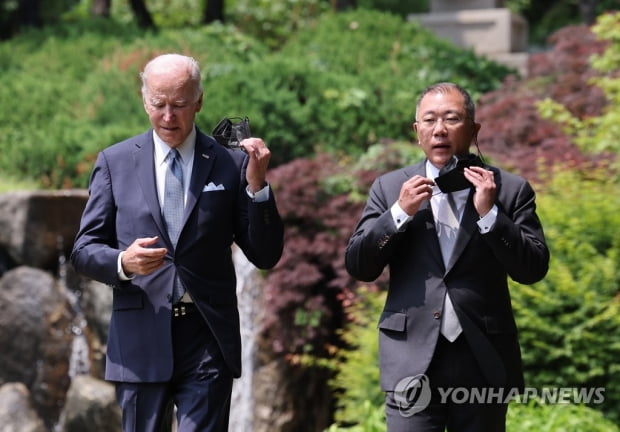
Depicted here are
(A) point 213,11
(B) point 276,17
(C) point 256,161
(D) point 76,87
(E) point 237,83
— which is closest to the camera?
(C) point 256,161

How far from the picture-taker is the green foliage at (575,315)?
24.0 feet

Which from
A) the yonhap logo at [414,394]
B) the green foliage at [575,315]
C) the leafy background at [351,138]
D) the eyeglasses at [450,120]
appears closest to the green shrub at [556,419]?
the leafy background at [351,138]

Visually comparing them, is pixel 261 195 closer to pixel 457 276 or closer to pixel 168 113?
pixel 168 113

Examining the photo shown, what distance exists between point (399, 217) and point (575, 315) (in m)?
3.35

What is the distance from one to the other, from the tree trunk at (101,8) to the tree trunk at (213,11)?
1.76 m

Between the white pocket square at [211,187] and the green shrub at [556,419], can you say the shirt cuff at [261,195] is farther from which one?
the green shrub at [556,419]

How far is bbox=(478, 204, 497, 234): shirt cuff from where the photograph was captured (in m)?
4.33

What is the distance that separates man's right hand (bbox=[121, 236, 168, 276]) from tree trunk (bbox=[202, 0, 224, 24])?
13.5 metres

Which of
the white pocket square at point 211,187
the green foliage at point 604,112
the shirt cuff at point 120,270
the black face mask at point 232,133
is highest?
the green foliage at point 604,112

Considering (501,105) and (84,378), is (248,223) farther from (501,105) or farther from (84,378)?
(501,105)

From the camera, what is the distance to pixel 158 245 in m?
4.54

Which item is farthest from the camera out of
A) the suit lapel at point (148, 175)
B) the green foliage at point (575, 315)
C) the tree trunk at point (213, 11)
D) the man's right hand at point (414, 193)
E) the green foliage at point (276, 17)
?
the green foliage at point (276, 17)

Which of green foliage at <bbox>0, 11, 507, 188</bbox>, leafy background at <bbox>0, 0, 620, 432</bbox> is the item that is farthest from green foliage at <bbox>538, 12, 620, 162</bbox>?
green foliage at <bbox>0, 11, 507, 188</bbox>

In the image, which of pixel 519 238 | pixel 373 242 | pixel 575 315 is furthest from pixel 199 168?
pixel 575 315
